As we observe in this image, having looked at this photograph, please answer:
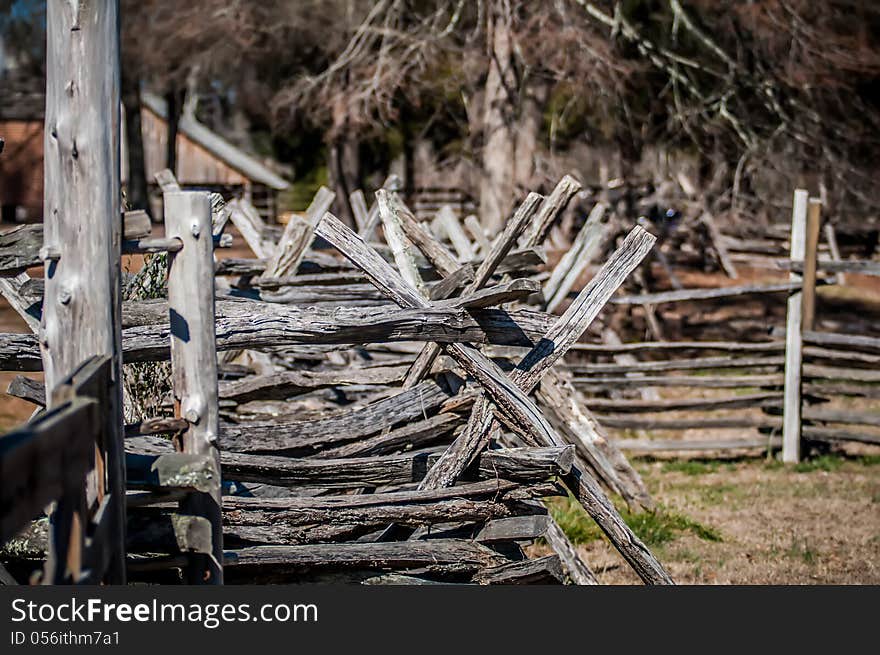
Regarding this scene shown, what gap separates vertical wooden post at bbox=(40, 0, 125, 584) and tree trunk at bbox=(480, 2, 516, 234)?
10668 mm

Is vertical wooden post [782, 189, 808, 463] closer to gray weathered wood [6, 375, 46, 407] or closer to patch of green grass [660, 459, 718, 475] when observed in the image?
patch of green grass [660, 459, 718, 475]

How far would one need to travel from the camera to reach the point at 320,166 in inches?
1505

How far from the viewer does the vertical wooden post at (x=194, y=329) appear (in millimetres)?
3551

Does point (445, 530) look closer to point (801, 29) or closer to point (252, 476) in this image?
point (252, 476)

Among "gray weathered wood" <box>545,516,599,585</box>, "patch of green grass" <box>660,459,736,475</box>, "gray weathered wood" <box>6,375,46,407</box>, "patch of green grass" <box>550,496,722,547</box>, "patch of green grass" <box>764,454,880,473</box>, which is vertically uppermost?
"gray weathered wood" <box>6,375,46,407</box>

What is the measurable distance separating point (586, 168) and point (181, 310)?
3696cm

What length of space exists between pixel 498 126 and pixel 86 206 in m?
11.4

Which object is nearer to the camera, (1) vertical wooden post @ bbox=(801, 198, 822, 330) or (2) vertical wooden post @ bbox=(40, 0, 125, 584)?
(2) vertical wooden post @ bbox=(40, 0, 125, 584)

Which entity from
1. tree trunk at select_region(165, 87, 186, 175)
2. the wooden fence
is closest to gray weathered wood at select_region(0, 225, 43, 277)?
the wooden fence

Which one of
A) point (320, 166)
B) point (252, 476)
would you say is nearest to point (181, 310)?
point (252, 476)

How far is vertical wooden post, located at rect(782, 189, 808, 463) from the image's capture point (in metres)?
9.27

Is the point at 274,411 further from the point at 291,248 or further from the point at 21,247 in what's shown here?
the point at 21,247

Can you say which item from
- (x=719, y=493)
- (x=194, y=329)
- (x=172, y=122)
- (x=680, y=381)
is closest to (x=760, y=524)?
(x=719, y=493)

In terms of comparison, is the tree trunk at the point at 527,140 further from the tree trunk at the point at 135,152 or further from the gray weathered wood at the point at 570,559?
the tree trunk at the point at 135,152
